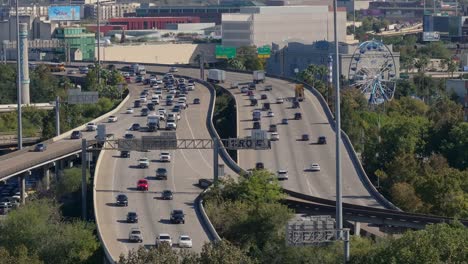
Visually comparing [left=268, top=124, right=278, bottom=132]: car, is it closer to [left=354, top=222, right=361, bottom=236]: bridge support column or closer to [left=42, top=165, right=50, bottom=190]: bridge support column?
[left=42, top=165, right=50, bottom=190]: bridge support column

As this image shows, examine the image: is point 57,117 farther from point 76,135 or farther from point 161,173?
point 161,173

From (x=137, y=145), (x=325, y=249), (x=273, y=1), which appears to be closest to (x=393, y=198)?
(x=137, y=145)

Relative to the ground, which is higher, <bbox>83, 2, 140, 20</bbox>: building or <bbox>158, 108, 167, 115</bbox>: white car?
<bbox>83, 2, 140, 20</bbox>: building

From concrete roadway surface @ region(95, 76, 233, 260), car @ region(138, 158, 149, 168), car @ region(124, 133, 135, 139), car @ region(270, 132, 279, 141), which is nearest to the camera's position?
concrete roadway surface @ region(95, 76, 233, 260)

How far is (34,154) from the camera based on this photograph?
190ft

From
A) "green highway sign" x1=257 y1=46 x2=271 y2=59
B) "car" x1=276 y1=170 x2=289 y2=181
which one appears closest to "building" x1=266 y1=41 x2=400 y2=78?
"green highway sign" x1=257 y1=46 x2=271 y2=59

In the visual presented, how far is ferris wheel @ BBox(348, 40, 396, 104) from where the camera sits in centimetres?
8062

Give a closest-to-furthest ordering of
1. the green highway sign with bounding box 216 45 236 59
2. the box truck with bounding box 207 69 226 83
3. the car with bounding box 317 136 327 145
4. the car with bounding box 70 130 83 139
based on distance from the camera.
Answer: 1. the car with bounding box 70 130 83 139
2. the car with bounding box 317 136 327 145
3. the box truck with bounding box 207 69 226 83
4. the green highway sign with bounding box 216 45 236 59

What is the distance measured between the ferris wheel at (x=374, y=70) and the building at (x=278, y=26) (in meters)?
45.3

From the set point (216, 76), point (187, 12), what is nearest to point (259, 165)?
point (216, 76)

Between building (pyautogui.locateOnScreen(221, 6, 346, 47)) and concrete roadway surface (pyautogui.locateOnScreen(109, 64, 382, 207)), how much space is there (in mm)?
49302

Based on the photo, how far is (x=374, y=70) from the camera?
81.9 metres

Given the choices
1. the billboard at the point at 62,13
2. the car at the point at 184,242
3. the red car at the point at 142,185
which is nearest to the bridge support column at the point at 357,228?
the car at the point at 184,242

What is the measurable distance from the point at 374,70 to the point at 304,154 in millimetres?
22529
